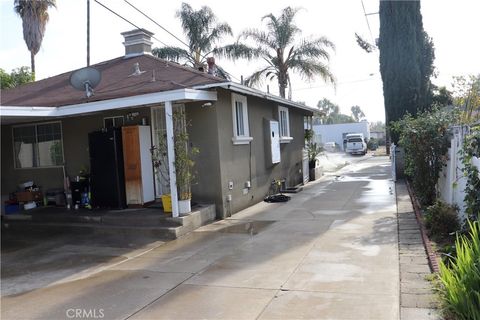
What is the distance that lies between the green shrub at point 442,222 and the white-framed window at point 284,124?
8054 mm

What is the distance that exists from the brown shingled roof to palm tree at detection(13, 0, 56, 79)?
14.0 meters

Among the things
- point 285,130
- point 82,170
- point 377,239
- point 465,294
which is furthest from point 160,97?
point 285,130

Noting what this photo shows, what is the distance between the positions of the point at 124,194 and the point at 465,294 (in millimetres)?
7838

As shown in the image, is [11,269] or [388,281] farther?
[11,269]

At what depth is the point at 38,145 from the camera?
38.6 ft

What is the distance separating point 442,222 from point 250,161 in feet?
18.8

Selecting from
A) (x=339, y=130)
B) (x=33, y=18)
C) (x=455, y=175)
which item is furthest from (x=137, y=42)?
(x=339, y=130)

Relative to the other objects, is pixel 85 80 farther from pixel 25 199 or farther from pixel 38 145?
pixel 25 199

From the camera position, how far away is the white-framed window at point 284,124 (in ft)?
49.6

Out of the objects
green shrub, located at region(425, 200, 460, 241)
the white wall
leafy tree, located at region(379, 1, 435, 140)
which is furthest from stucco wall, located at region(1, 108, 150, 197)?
the white wall

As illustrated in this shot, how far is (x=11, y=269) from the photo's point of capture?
6770 millimetres

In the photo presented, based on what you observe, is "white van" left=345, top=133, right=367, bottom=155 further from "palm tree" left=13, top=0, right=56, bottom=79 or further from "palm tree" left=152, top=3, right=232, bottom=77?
"palm tree" left=13, top=0, right=56, bottom=79

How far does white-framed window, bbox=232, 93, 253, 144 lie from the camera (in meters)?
10.7

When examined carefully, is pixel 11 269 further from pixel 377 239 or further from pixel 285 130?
pixel 285 130
